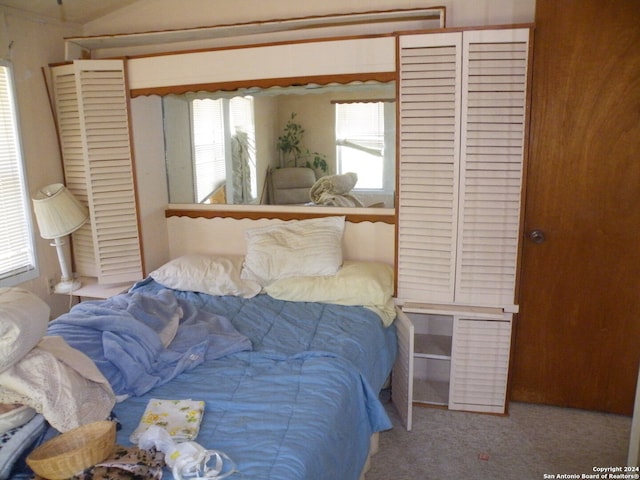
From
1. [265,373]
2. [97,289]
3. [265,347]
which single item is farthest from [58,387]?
[97,289]

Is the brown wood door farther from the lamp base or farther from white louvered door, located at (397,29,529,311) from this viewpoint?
the lamp base

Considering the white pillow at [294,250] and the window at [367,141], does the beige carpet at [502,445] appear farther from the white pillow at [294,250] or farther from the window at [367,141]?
the window at [367,141]

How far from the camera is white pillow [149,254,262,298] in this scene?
9.20 feet

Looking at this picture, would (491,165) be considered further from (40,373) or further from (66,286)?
(66,286)

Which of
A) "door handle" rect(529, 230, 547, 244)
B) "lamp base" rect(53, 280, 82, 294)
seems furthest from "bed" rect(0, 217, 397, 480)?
"door handle" rect(529, 230, 547, 244)

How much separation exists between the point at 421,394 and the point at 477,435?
42 centimetres

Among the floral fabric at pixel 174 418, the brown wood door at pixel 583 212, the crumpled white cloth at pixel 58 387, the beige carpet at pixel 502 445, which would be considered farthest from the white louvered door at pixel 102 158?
the brown wood door at pixel 583 212

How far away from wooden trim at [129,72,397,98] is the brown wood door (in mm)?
803

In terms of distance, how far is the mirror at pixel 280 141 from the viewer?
2.90m

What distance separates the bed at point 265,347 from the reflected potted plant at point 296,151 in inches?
14.1

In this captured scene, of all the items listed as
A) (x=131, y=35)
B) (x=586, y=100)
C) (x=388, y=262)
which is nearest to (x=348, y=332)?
(x=388, y=262)

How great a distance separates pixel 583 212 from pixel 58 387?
2.42 meters

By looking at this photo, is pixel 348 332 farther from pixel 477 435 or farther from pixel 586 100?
pixel 586 100

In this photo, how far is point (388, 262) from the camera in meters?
2.99
